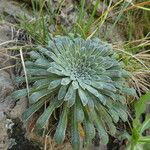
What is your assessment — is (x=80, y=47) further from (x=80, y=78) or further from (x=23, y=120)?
(x=23, y=120)

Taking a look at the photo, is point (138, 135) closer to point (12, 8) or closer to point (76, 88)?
point (76, 88)

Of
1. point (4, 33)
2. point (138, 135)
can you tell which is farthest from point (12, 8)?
point (138, 135)

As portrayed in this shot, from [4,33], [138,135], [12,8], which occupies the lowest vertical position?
[138,135]

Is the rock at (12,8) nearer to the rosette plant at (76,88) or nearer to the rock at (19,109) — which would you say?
the rosette plant at (76,88)

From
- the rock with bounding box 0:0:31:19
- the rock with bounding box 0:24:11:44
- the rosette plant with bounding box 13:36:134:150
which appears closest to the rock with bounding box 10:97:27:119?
the rosette plant with bounding box 13:36:134:150

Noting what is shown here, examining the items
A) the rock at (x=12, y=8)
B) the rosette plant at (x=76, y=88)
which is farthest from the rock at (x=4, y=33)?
the rosette plant at (x=76, y=88)

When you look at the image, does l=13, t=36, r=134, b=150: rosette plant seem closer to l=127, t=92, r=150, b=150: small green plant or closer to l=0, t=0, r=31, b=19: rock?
l=127, t=92, r=150, b=150: small green plant

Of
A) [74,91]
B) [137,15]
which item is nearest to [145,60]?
[137,15]
